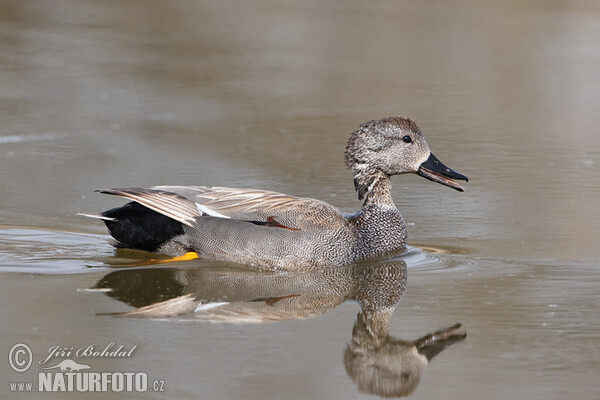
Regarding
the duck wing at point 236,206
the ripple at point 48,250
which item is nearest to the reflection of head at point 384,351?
the duck wing at point 236,206

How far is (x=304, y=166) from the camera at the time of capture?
395 inches

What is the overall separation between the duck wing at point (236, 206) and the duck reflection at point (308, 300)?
1.25ft

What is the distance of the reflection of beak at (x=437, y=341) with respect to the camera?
548cm

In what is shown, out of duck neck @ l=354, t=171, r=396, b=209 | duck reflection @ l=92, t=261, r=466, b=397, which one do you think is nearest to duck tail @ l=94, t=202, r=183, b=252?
duck reflection @ l=92, t=261, r=466, b=397

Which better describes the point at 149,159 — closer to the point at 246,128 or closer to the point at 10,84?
the point at 246,128

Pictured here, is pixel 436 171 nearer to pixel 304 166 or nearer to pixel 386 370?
pixel 304 166

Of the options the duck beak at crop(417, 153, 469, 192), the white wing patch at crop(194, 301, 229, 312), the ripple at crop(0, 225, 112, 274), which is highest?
the duck beak at crop(417, 153, 469, 192)

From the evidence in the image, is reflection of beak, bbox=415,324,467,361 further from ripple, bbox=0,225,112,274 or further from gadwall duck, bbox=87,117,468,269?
ripple, bbox=0,225,112,274

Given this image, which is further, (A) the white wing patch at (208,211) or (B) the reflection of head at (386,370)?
(A) the white wing patch at (208,211)

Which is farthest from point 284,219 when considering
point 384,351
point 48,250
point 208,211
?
point 384,351

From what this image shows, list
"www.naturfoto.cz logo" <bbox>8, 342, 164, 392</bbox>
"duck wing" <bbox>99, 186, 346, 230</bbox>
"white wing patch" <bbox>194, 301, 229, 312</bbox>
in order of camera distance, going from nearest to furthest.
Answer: "www.naturfoto.cz logo" <bbox>8, 342, 164, 392</bbox>
"white wing patch" <bbox>194, 301, 229, 312</bbox>
"duck wing" <bbox>99, 186, 346, 230</bbox>

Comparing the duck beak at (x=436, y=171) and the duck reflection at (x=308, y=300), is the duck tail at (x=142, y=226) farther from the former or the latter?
the duck beak at (x=436, y=171)

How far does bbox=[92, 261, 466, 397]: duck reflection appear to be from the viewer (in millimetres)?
5333

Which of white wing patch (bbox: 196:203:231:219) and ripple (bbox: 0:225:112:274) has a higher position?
white wing patch (bbox: 196:203:231:219)
